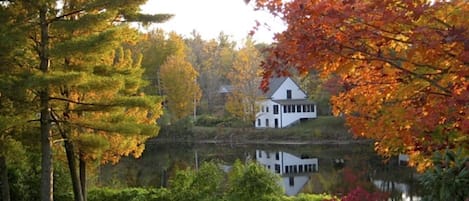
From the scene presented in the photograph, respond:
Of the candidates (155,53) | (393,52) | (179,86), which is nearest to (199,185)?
(393,52)

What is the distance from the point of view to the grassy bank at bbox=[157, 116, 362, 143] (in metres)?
38.1

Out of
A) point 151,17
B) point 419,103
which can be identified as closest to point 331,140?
point 151,17

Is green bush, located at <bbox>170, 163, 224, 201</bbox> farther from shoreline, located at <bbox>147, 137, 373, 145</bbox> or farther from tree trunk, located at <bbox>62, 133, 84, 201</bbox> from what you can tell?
shoreline, located at <bbox>147, 137, 373, 145</bbox>

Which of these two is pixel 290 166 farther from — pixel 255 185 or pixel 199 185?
pixel 255 185

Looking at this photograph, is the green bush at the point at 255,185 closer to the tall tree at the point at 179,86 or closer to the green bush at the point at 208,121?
the tall tree at the point at 179,86

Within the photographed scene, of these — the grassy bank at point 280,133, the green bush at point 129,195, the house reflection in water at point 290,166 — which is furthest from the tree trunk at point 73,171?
the grassy bank at point 280,133

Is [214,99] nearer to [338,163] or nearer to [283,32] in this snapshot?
[338,163]

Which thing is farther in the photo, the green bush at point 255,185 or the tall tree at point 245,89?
the tall tree at point 245,89

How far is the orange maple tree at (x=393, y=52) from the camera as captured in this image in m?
3.80

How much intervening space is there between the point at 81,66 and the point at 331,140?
2878 centimetres

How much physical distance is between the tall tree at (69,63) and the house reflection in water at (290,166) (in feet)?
41.7

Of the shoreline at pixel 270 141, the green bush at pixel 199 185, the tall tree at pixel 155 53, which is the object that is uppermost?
the tall tree at pixel 155 53

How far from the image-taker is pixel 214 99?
52.4 meters

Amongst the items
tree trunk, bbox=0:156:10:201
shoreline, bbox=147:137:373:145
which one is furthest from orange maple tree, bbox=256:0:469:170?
shoreline, bbox=147:137:373:145
